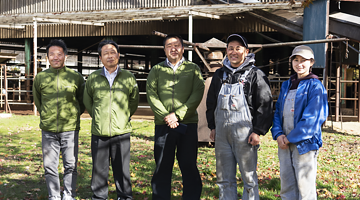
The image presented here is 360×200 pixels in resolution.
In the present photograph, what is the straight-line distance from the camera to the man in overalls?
3178 mm

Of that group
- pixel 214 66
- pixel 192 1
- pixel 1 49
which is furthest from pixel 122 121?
pixel 1 49

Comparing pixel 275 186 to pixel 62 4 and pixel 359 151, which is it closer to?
pixel 359 151

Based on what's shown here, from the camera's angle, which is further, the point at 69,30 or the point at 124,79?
the point at 69,30

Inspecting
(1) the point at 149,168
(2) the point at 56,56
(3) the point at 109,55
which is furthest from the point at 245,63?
(1) the point at 149,168

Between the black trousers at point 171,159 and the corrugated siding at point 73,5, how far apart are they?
1256 cm

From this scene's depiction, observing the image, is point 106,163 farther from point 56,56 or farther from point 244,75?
point 244,75

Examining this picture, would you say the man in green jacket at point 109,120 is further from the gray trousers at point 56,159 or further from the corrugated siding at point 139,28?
the corrugated siding at point 139,28

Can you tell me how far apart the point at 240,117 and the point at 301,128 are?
55 cm

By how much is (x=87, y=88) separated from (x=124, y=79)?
42 cm

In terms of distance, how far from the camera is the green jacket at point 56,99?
3812mm

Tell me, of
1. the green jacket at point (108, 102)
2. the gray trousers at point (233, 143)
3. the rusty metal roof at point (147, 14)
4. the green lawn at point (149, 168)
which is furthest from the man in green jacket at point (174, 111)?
the rusty metal roof at point (147, 14)

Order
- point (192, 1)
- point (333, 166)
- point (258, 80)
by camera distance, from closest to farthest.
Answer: point (258, 80) → point (333, 166) → point (192, 1)

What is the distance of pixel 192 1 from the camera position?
15289mm

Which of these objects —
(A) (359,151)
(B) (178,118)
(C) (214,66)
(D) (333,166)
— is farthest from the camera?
(A) (359,151)
